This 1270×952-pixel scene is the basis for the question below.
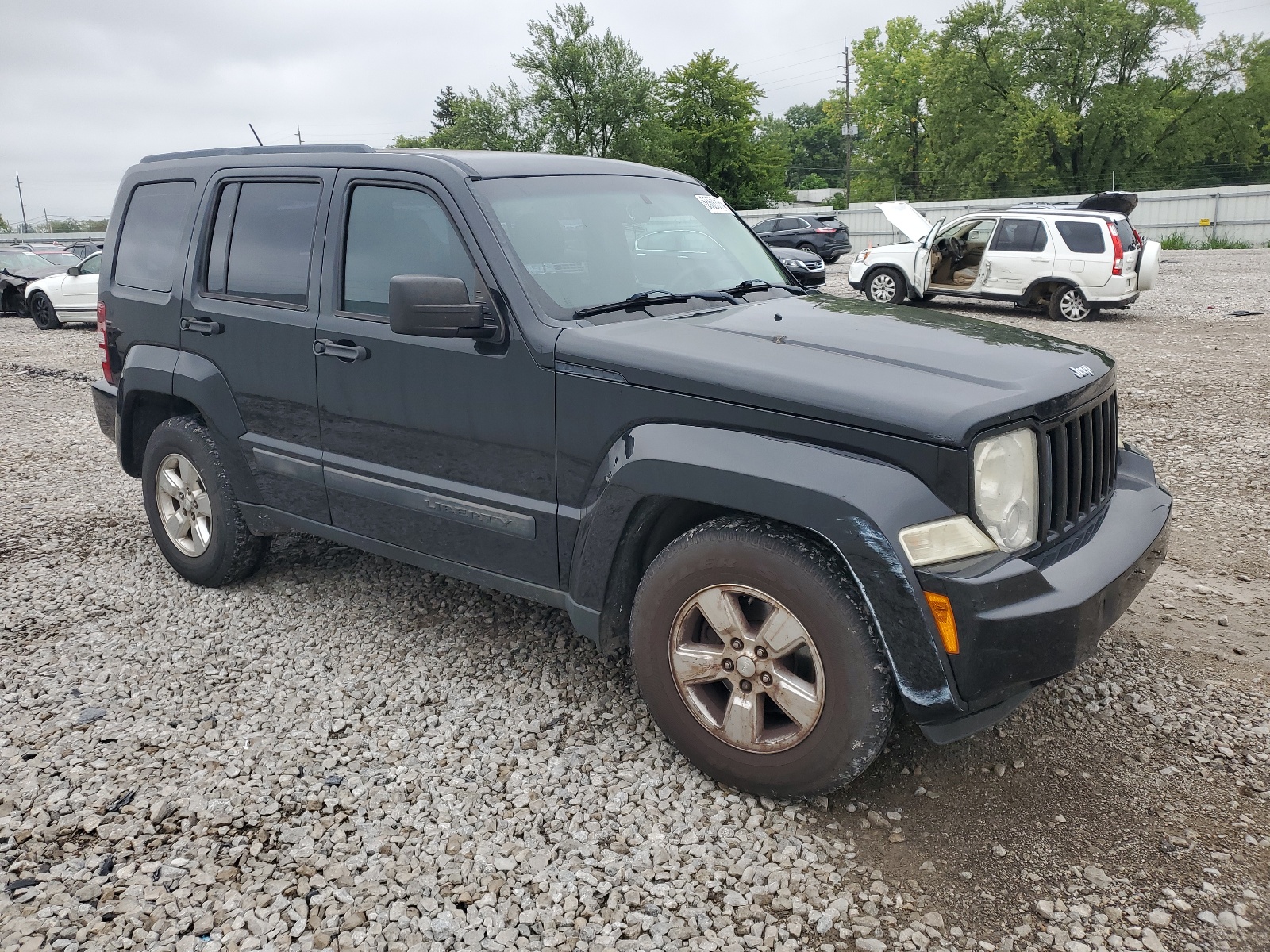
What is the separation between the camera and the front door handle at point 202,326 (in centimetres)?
424

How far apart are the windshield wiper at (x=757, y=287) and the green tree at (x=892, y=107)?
68.5 m

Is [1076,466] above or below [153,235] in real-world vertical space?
below

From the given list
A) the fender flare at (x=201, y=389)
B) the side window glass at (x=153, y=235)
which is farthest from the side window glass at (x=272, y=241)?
the fender flare at (x=201, y=389)

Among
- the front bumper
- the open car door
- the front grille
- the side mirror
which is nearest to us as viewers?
the front bumper

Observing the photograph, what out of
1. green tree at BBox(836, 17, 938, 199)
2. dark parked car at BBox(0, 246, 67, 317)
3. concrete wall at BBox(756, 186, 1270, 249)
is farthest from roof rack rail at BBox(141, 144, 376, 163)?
green tree at BBox(836, 17, 938, 199)

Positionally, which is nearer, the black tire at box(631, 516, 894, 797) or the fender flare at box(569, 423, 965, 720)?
the fender flare at box(569, 423, 965, 720)

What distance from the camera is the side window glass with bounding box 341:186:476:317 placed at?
138 inches

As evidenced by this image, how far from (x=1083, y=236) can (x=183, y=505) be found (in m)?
13.8

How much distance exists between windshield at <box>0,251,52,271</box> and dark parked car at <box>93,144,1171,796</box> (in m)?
19.5

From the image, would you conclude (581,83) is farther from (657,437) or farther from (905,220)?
(657,437)

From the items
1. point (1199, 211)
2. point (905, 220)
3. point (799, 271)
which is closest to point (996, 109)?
point (1199, 211)

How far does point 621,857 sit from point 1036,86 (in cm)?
6266

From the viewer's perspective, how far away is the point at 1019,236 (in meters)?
14.9

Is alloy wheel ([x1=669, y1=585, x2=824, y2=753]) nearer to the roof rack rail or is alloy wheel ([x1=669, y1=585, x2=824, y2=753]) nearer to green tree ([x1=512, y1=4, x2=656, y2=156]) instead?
the roof rack rail
